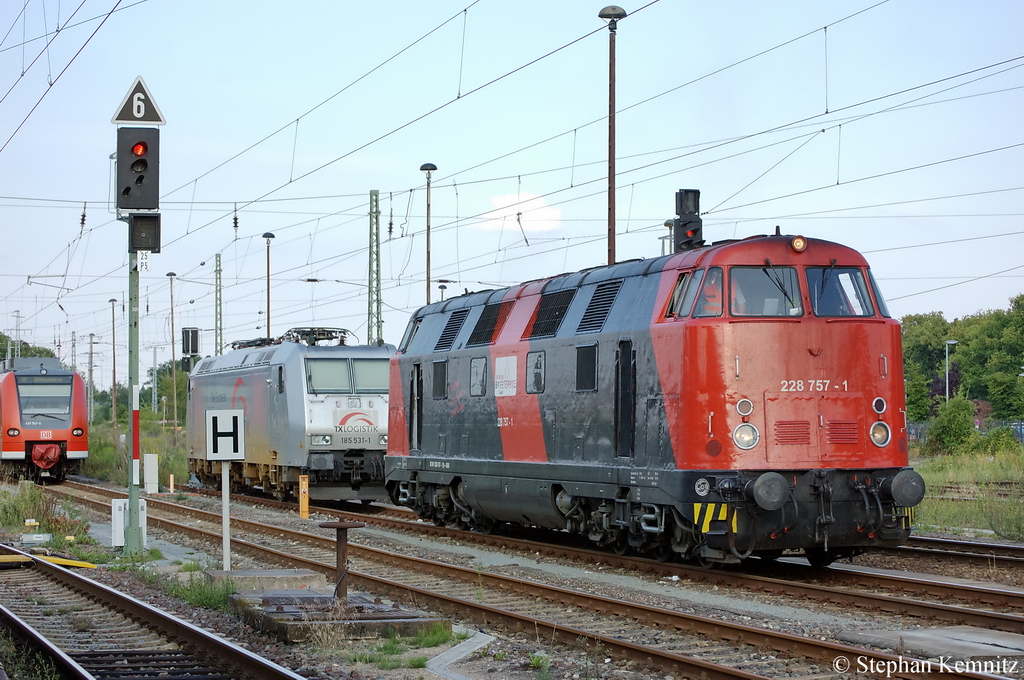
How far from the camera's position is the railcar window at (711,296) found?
40.6ft

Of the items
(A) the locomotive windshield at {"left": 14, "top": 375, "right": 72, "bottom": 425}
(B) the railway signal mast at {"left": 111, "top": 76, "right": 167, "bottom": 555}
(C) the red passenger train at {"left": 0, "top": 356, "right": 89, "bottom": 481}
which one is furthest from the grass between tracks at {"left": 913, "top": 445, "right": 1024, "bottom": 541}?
(A) the locomotive windshield at {"left": 14, "top": 375, "right": 72, "bottom": 425}

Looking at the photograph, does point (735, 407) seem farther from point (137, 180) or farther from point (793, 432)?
point (137, 180)

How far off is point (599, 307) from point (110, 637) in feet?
22.9

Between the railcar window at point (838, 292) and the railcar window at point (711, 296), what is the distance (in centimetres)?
102

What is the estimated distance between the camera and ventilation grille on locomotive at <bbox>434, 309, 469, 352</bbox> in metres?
18.2

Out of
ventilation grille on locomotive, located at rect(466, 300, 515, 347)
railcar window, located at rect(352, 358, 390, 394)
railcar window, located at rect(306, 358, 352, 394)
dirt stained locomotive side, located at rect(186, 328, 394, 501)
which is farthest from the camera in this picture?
railcar window, located at rect(352, 358, 390, 394)

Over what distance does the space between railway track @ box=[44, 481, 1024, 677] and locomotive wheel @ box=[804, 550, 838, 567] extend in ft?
4.96

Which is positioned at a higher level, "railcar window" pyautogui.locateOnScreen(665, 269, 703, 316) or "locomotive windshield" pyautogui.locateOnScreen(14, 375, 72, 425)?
"railcar window" pyautogui.locateOnScreen(665, 269, 703, 316)

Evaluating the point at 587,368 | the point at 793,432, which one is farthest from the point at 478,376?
the point at 793,432

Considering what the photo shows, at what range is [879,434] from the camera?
1245cm

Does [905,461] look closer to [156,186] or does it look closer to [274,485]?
[156,186]

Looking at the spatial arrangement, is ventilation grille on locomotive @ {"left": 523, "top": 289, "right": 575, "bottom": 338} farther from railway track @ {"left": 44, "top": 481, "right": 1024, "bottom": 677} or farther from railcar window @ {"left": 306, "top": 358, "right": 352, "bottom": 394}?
railcar window @ {"left": 306, "top": 358, "right": 352, "bottom": 394}

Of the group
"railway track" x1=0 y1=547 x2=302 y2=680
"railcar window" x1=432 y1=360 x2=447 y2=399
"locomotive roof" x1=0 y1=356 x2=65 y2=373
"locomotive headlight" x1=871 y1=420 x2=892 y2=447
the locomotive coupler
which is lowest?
"railway track" x1=0 y1=547 x2=302 y2=680

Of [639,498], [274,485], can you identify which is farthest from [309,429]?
[639,498]
